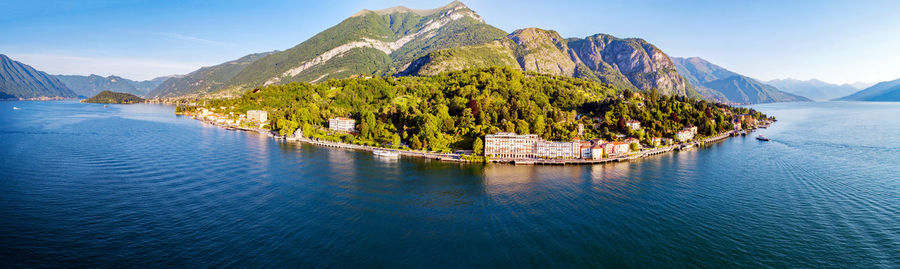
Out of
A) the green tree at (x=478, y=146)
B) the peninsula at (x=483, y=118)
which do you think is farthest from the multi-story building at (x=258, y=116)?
the green tree at (x=478, y=146)

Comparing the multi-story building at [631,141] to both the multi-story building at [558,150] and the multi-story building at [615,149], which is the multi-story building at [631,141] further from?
the multi-story building at [558,150]

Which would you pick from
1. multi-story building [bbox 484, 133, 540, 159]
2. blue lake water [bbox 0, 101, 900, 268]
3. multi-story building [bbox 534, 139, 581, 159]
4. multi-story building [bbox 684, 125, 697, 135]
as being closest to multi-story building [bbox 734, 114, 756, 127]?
multi-story building [bbox 684, 125, 697, 135]

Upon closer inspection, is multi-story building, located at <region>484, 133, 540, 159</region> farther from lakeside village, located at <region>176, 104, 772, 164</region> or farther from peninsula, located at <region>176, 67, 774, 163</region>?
peninsula, located at <region>176, 67, 774, 163</region>

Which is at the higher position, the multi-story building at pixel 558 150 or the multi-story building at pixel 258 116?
the multi-story building at pixel 258 116

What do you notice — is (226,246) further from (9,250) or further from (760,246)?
(760,246)

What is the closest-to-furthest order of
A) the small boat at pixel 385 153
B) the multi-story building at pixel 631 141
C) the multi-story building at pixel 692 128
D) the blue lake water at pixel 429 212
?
the blue lake water at pixel 429 212, the small boat at pixel 385 153, the multi-story building at pixel 631 141, the multi-story building at pixel 692 128

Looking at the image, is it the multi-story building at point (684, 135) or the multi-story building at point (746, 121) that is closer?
the multi-story building at point (684, 135)
